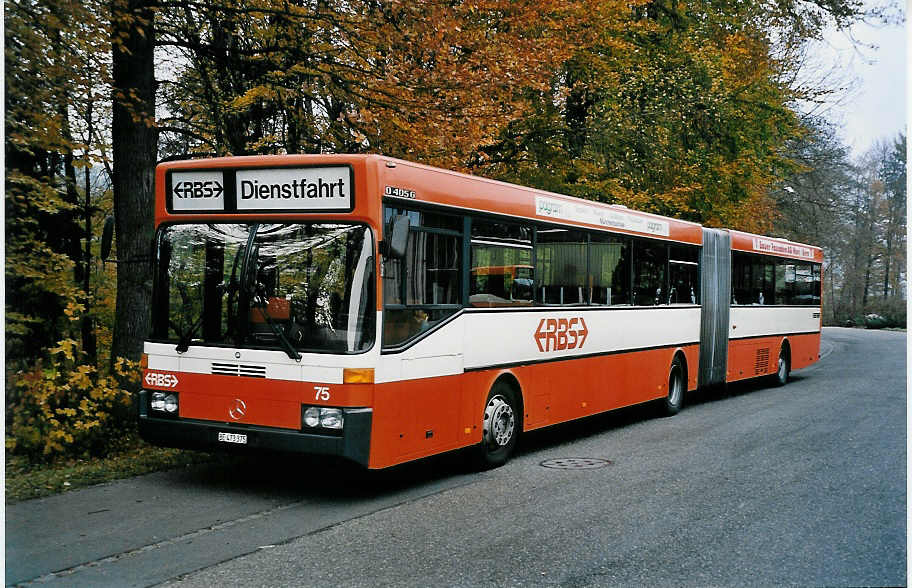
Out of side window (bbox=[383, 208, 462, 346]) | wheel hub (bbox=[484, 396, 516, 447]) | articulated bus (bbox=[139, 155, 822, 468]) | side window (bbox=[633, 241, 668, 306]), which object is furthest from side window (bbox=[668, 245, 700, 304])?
side window (bbox=[383, 208, 462, 346])

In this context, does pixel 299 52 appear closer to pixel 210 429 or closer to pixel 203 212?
pixel 203 212

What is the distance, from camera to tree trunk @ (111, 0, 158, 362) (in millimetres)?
12148

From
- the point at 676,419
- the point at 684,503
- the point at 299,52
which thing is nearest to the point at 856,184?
the point at 676,419

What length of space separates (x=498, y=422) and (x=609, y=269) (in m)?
3.95

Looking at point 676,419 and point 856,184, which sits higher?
point 856,184

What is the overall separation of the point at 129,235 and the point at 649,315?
7.76m

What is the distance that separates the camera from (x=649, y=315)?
14.9 meters

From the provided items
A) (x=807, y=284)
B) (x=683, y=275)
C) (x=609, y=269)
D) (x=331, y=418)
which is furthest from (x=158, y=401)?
(x=807, y=284)

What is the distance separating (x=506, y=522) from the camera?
25.3 feet

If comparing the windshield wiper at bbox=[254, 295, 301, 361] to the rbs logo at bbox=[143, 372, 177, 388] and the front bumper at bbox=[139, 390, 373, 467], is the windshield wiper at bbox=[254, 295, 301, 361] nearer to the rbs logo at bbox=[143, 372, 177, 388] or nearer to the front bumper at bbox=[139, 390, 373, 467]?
the front bumper at bbox=[139, 390, 373, 467]

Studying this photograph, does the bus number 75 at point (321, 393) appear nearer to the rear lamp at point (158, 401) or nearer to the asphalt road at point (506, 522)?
the asphalt road at point (506, 522)

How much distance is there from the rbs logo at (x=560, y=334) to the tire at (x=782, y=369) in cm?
1032

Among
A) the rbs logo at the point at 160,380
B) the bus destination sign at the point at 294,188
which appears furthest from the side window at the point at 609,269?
the rbs logo at the point at 160,380

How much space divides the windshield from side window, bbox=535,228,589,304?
3564mm
